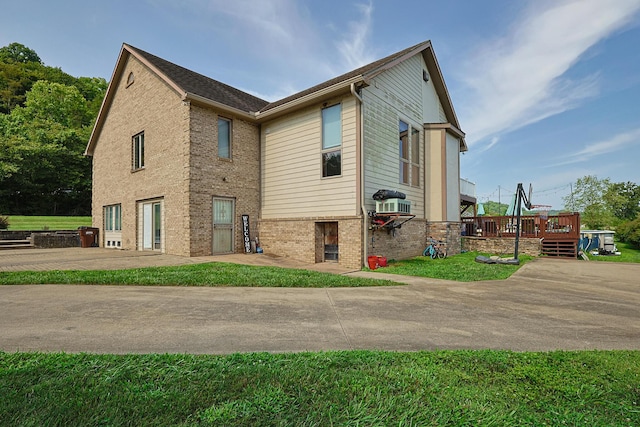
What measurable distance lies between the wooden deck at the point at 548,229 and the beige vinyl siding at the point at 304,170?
10.1 meters

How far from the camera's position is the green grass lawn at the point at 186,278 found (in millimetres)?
6598

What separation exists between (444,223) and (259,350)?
12.0 m

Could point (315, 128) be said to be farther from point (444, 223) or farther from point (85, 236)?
point (85, 236)

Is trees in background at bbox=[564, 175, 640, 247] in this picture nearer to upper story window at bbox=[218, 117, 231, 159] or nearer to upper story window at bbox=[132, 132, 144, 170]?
upper story window at bbox=[218, 117, 231, 159]

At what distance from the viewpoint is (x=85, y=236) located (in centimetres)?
1675

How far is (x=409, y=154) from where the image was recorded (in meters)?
12.8

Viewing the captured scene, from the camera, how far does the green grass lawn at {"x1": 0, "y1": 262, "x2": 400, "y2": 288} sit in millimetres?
6598

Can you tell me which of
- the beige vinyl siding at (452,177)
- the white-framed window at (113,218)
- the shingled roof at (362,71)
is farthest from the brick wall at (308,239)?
the white-framed window at (113,218)

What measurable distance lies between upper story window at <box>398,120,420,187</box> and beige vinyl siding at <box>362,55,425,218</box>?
23 centimetres

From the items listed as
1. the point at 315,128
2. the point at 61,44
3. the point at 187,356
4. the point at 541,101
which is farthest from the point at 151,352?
the point at 541,101

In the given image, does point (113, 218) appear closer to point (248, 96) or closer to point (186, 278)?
point (248, 96)

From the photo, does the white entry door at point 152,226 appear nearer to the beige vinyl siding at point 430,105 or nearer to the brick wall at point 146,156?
the brick wall at point 146,156

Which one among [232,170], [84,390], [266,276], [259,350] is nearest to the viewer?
[84,390]

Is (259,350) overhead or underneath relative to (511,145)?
underneath
